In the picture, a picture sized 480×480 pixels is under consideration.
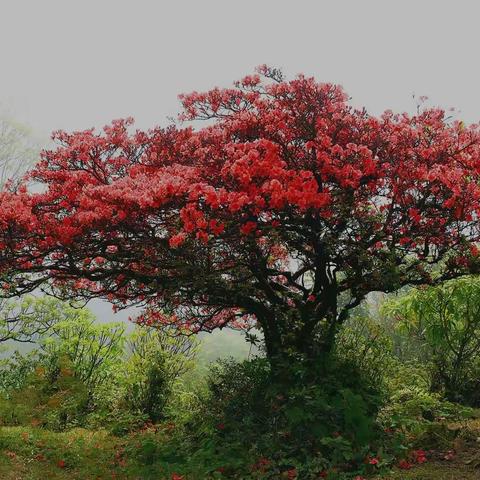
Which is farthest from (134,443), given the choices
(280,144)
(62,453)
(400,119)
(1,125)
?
(1,125)

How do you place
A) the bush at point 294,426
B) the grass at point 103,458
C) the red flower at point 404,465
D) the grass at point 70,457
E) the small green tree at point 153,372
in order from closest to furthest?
the grass at point 103,458, the red flower at point 404,465, the bush at point 294,426, the grass at point 70,457, the small green tree at point 153,372

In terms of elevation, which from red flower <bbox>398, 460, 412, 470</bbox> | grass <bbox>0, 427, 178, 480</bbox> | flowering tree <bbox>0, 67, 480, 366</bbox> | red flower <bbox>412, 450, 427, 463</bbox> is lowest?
red flower <bbox>398, 460, 412, 470</bbox>

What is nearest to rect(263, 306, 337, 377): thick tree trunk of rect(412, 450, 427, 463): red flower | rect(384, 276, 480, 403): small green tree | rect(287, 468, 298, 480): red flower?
rect(287, 468, 298, 480): red flower

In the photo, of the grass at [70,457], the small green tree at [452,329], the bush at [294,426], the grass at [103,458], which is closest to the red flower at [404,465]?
the grass at [103,458]

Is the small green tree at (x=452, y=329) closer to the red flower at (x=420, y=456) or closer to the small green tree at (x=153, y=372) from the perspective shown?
the red flower at (x=420, y=456)

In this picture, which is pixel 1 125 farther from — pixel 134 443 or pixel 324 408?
pixel 324 408

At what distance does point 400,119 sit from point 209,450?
6.19m

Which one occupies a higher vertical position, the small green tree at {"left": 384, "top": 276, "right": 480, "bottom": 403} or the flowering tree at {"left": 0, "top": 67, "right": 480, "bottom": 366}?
the flowering tree at {"left": 0, "top": 67, "right": 480, "bottom": 366}

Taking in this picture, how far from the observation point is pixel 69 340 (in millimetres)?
14102

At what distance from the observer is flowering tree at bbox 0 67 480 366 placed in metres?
7.17

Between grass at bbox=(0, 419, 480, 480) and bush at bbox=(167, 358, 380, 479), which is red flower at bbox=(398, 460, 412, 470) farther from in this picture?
bush at bbox=(167, 358, 380, 479)

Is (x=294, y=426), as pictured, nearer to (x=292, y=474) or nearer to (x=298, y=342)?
(x=292, y=474)

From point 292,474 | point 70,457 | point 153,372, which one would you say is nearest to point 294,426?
point 292,474

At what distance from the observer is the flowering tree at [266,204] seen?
7.17 m
